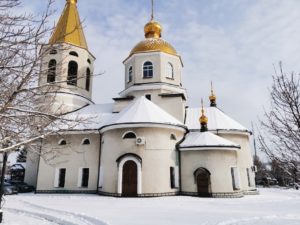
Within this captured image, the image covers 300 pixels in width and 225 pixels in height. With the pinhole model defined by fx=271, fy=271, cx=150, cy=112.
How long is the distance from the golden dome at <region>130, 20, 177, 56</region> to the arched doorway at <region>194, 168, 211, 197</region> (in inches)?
450

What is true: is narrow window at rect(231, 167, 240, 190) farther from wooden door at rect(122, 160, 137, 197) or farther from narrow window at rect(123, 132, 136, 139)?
narrow window at rect(123, 132, 136, 139)

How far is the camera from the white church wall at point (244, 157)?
20828mm

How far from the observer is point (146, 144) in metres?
17.8

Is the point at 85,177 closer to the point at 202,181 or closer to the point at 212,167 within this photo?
the point at 202,181

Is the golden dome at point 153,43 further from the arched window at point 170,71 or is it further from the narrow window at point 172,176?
the narrow window at point 172,176

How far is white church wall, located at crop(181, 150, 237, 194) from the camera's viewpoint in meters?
17.8

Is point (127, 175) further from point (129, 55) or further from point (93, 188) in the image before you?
point (129, 55)

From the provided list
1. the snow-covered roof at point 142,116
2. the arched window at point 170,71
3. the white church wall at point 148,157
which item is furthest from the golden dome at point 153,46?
the white church wall at point 148,157

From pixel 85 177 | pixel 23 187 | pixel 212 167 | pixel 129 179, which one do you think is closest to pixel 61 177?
pixel 85 177

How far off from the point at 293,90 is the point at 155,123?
10.8m

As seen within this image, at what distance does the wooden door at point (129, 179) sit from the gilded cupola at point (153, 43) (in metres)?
11.1

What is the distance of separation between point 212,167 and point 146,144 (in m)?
4.64

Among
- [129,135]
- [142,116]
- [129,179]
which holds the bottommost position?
[129,179]

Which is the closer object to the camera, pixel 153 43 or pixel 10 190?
pixel 10 190
